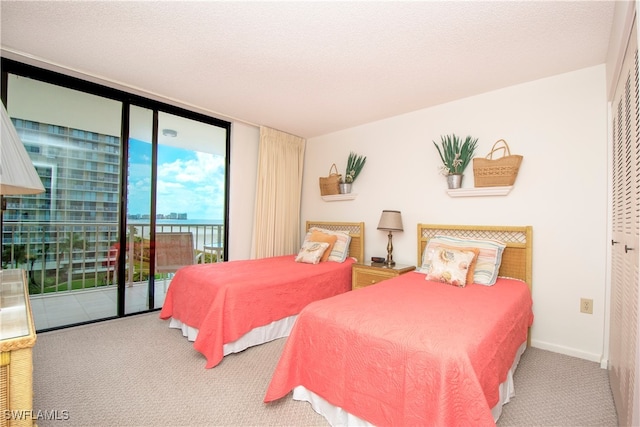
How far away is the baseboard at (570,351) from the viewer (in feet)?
7.54

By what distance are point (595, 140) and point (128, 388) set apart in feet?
12.5

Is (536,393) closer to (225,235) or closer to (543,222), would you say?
(543,222)

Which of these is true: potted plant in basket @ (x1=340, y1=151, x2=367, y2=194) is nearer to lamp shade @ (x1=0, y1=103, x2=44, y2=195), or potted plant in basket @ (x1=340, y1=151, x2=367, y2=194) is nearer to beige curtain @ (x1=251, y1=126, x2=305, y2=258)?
beige curtain @ (x1=251, y1=126, x2=305, y2=258)

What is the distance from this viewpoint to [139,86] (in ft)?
9.54

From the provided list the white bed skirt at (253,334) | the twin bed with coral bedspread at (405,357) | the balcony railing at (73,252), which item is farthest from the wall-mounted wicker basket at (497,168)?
the balcony railing at (73,252)

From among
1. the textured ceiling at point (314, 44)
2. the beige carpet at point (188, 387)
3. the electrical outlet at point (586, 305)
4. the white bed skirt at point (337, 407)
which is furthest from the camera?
the electrical outlet at point (586, 305)

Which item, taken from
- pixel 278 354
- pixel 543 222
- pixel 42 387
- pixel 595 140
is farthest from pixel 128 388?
pixel 595 140

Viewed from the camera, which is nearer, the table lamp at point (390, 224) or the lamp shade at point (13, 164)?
the lamp shade at point (13, 164)

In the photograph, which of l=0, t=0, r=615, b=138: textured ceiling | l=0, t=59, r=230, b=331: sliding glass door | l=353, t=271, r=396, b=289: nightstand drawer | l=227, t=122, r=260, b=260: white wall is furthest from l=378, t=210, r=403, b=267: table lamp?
l=0, t=59, r=230, b=331: sliding glass door

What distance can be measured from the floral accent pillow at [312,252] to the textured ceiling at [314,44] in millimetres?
1610

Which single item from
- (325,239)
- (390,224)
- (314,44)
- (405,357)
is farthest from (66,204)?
(405,357)

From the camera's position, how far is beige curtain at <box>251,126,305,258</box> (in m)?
4.05

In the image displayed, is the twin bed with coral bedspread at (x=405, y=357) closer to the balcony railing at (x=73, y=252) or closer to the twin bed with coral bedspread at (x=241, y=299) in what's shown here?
the twin bed with coral bedspread at (x=241, y=299)

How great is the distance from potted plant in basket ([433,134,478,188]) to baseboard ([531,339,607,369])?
1.53m
